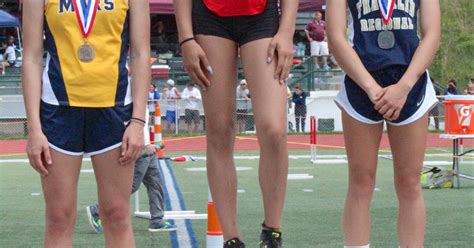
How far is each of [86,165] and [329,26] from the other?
42.1ft

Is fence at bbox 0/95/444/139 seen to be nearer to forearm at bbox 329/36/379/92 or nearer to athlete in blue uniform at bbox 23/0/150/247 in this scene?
forearm at bbox 329/36/379/92

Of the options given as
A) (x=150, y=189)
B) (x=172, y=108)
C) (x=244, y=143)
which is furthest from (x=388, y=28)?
(x=172, y=108)

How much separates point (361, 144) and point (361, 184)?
0.23 meters

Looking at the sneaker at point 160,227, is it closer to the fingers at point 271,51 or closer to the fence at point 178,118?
the fingers at point 271,51

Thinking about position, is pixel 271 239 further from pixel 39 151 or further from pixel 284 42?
pixel 39 151

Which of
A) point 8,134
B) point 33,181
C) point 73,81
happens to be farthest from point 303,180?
point 8,134

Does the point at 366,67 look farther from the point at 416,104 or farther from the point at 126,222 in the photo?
the point at 126,222

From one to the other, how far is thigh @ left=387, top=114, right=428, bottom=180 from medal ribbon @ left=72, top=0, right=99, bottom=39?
175 cm

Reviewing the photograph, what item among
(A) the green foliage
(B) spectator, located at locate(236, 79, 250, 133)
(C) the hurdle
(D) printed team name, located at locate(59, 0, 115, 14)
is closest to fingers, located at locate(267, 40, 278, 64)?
(D) printed team name, located at locate(59, 0, 115, 14)

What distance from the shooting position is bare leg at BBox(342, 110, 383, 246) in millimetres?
5441

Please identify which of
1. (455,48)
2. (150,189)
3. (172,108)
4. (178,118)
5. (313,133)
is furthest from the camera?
(455,48)

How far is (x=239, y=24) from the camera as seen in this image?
17.4 feet

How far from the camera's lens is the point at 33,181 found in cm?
1470

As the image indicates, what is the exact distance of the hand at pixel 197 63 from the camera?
5.31 m
